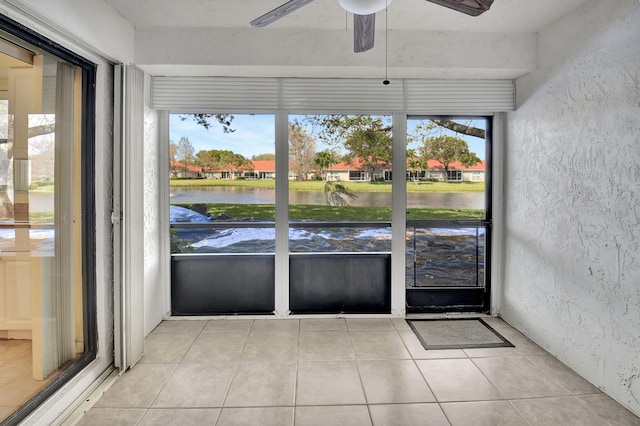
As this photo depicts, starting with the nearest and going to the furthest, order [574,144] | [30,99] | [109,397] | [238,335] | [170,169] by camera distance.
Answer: [30,99]
[109,397]
[574,144]
[238,335]
[170,169]

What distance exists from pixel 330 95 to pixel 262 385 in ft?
8.26

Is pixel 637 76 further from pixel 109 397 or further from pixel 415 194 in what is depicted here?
pixel 109 397

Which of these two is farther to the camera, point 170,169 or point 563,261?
point 170,169

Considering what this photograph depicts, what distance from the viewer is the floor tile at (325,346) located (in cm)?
278

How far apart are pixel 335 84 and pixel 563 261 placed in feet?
7.94

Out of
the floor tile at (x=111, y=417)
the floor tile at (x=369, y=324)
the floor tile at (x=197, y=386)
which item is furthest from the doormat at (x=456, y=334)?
the floor tile at (x=111, y=417)

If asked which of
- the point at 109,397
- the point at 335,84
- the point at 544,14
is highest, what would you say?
the point at 544,14

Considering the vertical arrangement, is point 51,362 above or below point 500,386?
above

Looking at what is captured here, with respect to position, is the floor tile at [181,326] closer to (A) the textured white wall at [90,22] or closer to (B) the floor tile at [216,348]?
(B) the floor tile at [216,348]

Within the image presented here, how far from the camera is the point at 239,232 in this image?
3.58 meters

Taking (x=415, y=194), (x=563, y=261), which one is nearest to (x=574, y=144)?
(x=563, y=261)

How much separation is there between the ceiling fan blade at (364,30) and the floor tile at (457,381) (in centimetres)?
225

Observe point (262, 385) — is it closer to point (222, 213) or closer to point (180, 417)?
point (180, 417)

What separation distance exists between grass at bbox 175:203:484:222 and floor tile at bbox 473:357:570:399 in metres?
1.47
